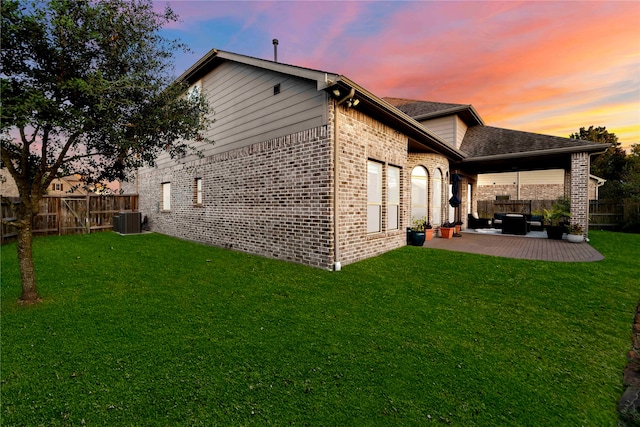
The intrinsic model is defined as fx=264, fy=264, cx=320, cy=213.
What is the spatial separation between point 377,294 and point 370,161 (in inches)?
154

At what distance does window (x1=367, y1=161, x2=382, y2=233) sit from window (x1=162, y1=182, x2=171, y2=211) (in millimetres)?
9559

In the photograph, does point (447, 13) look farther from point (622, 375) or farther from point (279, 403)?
point (279, 403)

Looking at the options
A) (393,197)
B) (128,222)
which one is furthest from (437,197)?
(128,222)

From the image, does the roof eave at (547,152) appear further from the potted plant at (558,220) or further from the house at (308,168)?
the potted plant at (558,220)

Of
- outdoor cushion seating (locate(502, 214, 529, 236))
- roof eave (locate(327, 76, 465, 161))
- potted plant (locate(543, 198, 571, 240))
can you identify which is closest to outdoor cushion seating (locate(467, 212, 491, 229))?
outdoor cushion seating (locate(502, 214, 529, 236))

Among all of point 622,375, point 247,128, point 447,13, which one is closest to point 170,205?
point 247,128

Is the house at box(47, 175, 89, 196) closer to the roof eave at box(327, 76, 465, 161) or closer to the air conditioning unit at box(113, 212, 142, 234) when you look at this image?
the air conditioning unit at box(113, 212, 142, 234)

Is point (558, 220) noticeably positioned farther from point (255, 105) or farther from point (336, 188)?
point (255, 105)

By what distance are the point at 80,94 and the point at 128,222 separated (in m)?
10.2

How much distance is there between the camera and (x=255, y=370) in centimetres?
249

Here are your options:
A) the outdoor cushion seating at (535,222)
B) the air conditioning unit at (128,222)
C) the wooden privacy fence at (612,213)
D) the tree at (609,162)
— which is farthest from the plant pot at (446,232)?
the air conditioning unit at (128,222)

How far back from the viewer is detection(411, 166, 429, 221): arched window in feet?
33.9

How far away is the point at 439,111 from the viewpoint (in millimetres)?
13922

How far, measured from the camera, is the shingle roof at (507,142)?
10602 mm
